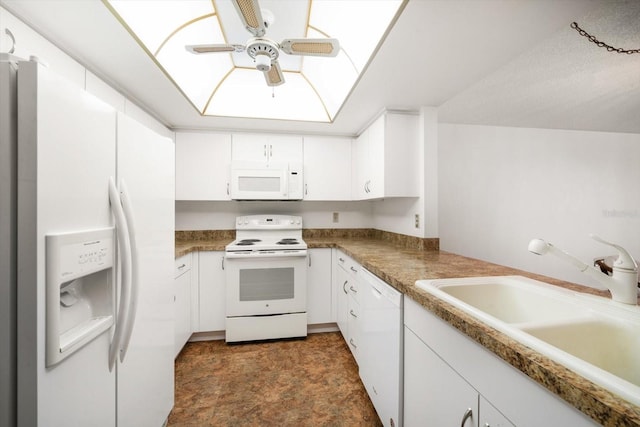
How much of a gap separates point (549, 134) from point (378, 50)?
3072mm

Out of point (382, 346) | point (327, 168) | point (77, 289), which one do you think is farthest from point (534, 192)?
point (77, 289)

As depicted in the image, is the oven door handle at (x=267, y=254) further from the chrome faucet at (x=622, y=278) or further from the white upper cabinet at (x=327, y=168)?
the chrome faucet at (x=622, y=278)

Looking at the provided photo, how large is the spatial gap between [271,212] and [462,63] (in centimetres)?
226

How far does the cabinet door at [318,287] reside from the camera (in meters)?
2.47

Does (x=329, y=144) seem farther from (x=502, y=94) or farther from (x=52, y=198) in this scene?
(x=52, y=198)

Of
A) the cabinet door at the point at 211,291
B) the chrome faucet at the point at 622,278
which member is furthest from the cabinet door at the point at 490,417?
the cabinet door at the point at 211,291

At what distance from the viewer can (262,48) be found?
1.32 meters

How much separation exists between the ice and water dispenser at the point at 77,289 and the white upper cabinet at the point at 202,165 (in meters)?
1.94

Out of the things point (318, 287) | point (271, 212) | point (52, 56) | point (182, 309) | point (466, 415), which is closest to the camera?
point (466, 415)

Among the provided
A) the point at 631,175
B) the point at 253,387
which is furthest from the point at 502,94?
the point at 253,387

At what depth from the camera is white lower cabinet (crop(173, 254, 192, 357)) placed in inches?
76.7

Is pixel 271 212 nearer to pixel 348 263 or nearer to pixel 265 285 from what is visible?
pixel 265 285

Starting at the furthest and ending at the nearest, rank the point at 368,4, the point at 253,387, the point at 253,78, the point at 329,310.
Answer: the point at 329,310, the point at 253,78, the point at 253,387, the point at 368,4

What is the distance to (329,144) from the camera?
2828mm
